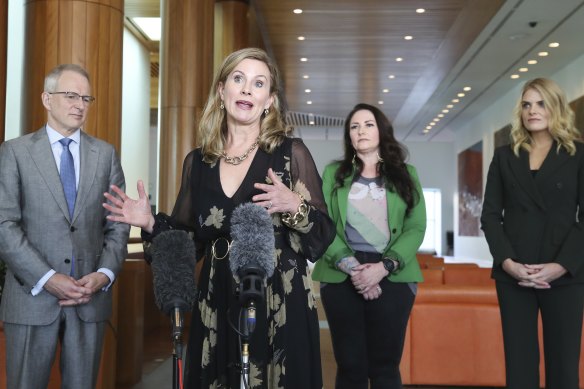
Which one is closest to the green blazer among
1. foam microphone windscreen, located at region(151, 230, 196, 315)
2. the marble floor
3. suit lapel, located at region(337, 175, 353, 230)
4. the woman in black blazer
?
suit lapel, located at region(337, 175, 353, 230)

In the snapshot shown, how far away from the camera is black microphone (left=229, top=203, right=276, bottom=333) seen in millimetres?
1566

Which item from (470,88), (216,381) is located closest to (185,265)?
(216,381)

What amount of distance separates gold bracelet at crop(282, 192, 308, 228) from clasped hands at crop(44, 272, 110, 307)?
3.76 ft

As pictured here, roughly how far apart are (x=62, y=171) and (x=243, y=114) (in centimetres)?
116

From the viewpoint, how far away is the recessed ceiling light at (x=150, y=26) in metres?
12.3

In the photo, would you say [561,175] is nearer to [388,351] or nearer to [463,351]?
[388,351]

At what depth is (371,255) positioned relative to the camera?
11.0ft

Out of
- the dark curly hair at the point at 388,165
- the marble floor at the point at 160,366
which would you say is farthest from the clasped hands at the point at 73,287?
the marble floor at the point at 160,366

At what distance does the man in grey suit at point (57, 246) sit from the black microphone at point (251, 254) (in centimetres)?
140

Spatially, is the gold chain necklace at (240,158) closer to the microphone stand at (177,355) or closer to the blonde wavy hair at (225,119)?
the blonde wavy hair at (225,119)

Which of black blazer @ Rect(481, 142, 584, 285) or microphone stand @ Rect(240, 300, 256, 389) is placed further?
black blazer @ Rect(481, 142, 584, 285)

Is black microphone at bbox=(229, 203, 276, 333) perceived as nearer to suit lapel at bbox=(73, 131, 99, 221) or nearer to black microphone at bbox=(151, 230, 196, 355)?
black microphone at bbox=(151, 230, 196, 355)

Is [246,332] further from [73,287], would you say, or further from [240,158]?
[73,287]

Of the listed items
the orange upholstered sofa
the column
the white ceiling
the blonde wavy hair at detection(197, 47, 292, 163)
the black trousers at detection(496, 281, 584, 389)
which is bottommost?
the orange upholstered sofa
